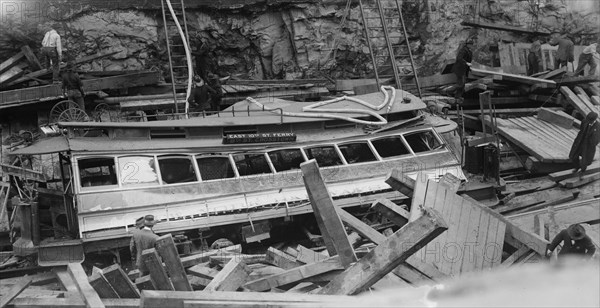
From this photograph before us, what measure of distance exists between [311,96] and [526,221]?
7.89m

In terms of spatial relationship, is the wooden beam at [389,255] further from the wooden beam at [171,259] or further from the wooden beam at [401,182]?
the wooden beam at [401,182]

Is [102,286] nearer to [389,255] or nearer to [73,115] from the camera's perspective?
[389,255]

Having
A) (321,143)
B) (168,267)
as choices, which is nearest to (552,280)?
(168,267)

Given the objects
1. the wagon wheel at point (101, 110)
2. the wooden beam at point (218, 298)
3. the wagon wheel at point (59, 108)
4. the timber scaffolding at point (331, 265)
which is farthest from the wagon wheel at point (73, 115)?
the wooden beam at point (218, 298)

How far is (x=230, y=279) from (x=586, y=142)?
350 inches

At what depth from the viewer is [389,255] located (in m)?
6.68

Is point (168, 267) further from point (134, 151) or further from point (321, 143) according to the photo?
point (321, 143)

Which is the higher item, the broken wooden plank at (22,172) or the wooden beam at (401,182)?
the broken wooden plank at (22,172)

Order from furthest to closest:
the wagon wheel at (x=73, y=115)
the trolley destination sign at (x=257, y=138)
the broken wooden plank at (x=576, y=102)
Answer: the broken wooden plank at (x=576, y=102) → the wagon wheel at (x=73, y=115) → the trolley destination sign at (x=257, y=138)

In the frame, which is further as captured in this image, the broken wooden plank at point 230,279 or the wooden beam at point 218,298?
the broken wooden plank at point 230,279

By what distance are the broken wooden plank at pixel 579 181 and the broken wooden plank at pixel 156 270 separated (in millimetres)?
9106

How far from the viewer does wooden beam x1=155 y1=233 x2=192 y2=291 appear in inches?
272

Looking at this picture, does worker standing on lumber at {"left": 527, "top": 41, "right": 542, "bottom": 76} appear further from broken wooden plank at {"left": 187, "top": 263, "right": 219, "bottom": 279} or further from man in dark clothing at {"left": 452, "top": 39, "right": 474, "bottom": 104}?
broken wooden plank at {"left": 187, "top": 263, "right": 219, "bottom": 279}

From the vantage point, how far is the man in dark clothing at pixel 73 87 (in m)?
15.1
